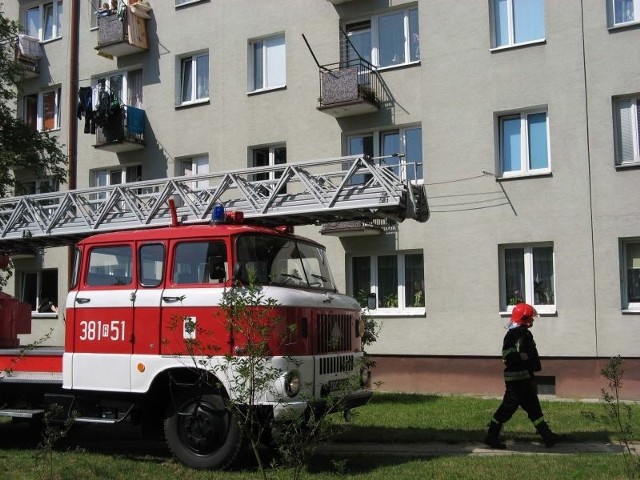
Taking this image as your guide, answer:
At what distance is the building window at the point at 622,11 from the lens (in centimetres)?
1424

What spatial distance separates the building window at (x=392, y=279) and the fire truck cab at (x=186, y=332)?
728 cm

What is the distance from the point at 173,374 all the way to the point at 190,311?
0.75 metres

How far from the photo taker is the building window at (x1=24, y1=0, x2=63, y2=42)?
22719 mm

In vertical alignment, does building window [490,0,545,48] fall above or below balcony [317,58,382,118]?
above

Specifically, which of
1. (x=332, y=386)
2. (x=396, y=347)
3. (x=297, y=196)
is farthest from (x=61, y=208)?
(x=396, y=347)

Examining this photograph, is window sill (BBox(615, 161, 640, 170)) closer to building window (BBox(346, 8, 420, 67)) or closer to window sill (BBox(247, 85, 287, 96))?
building window (BBox(346, 8, 420, 67))

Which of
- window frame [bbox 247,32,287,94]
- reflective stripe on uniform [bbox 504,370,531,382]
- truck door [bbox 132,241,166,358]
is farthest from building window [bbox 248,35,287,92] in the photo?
reflective stripe on uniform [bbox 504,370,531,382]

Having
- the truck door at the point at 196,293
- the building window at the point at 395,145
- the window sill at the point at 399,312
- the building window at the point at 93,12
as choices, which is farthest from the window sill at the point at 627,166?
the building window at the point at 93,12

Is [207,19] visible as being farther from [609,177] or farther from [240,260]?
[240,260]

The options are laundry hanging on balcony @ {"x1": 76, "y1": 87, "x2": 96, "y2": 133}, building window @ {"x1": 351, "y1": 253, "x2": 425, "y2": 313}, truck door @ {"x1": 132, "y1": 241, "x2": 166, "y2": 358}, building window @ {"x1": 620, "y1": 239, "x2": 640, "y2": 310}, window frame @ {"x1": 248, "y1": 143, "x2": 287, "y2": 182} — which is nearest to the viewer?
truck door @ {"x1": 132, "y1": 241, "x2": 166, "y2": 358}

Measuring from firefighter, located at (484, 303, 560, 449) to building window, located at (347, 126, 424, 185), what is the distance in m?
7.51

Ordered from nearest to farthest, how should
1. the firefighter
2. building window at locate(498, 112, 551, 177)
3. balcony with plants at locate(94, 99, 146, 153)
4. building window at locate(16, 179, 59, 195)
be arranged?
the firefighter, building window at locate(498, 112, 551, 177), building window at locate(16, 179, 59, 195), balcony with plants at locate(94, 99, 146, 153)

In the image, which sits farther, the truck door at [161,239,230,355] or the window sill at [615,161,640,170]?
the window sill at [615,161,640,170]

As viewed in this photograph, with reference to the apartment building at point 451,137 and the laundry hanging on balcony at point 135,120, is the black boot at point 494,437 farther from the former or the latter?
the laundry hanging on balcony at point 135,120
